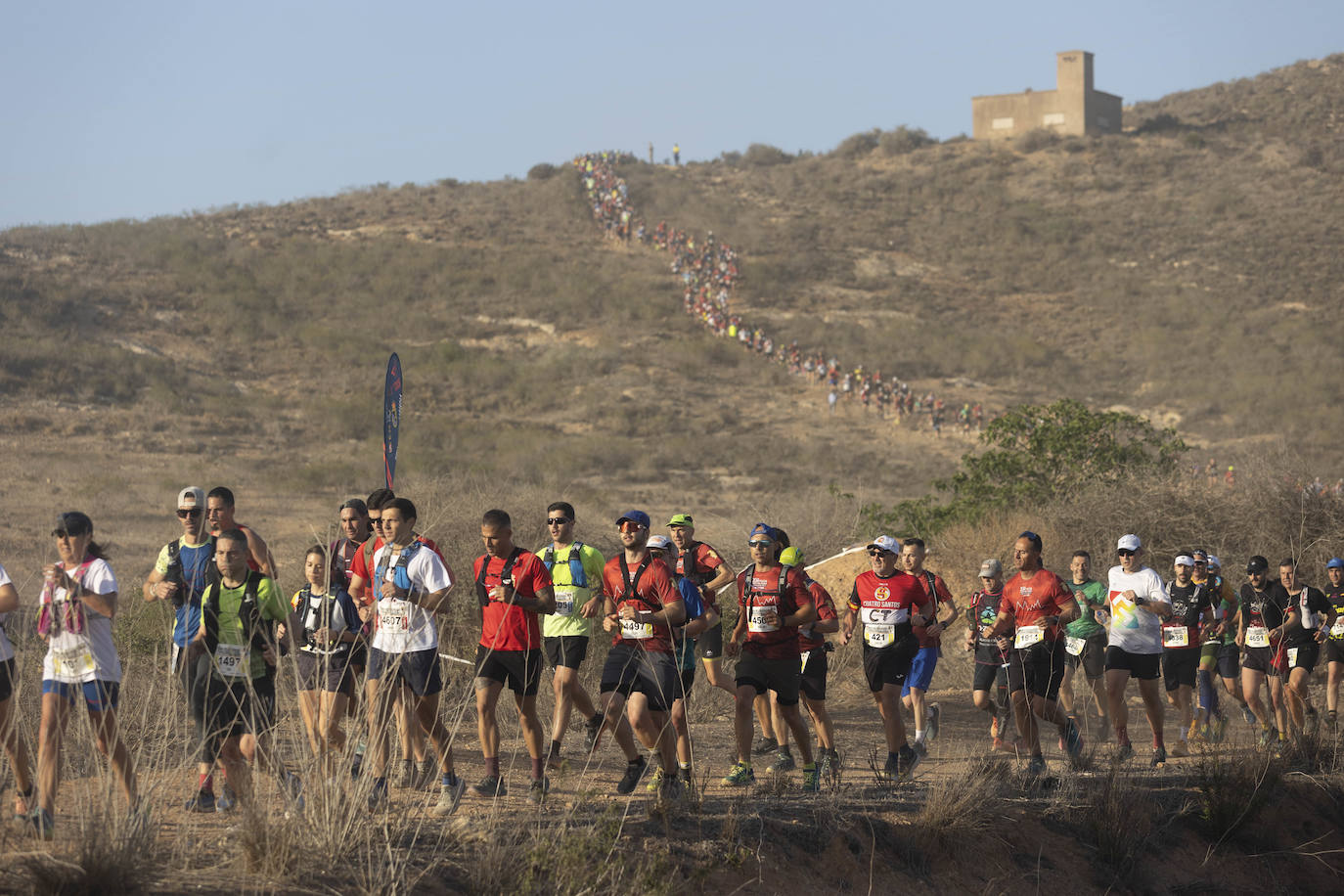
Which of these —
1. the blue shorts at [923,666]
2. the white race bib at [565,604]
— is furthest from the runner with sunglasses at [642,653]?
the blue shorts at [923,666]

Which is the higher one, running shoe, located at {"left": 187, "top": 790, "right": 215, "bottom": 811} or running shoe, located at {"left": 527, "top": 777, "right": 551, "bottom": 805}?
running shoe, located at {"left": 187, "top": 790, "right": 215, "bottom": 811}

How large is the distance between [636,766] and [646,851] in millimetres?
1314

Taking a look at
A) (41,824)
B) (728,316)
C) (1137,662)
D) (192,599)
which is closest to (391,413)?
(192,599)

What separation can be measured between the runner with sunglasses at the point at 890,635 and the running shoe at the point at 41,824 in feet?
17.0

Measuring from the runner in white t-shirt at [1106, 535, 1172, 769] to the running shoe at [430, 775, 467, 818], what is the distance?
5244mm

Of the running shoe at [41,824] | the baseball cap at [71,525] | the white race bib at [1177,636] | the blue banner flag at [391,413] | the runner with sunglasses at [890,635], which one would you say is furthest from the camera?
the white race bib at [1177,636]

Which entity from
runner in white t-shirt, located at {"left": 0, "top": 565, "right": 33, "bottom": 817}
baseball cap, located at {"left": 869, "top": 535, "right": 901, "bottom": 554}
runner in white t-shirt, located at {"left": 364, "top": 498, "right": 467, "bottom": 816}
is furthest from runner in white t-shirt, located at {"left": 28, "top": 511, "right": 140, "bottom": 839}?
baseball cap, located at {"left": 869, "top": 535, "right": 901, "bottom": 554}

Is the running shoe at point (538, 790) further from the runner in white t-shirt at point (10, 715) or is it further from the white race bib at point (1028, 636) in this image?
the white race bib at point (1028, 636)

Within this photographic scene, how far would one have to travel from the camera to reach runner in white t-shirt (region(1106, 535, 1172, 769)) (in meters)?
10.2

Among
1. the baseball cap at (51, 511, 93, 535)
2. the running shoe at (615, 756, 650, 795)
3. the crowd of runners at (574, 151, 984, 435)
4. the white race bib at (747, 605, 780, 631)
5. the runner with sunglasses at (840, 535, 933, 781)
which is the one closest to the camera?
the baseball cap at (51, 511, 93, 535)

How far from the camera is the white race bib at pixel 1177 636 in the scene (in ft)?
37.2

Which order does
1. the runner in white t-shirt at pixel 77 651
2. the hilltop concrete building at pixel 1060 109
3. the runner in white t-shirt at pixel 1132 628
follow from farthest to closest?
1. the hilltop concrete building at pixel 1060 109
2. the runner in white t-shirt at pixel 1132 628
3. the runner in white t-shirt at pixel 77 651

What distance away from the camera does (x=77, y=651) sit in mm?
6441

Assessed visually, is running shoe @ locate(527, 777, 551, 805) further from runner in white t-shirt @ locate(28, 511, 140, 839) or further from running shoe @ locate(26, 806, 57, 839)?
running shoe @ locate(26, 806, 57, 839)
